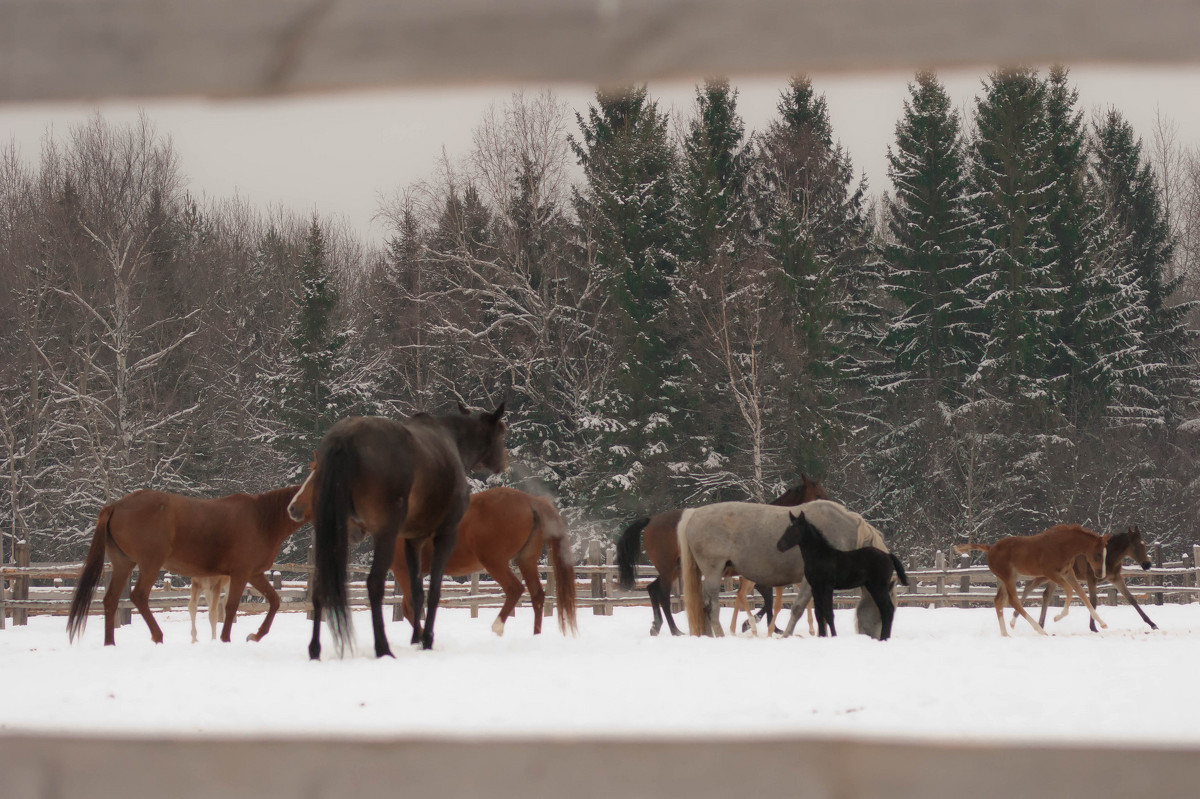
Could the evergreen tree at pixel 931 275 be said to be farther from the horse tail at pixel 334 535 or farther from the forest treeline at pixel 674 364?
the horse tail at pixel 334 535

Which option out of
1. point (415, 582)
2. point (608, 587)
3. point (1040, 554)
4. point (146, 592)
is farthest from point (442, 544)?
point (608, 587)

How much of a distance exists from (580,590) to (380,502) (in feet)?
54.5

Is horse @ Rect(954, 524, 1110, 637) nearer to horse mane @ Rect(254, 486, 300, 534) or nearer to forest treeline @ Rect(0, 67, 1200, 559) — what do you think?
horse mane @ Rect(254, 486, 300, 534)

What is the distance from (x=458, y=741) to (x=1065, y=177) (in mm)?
13396

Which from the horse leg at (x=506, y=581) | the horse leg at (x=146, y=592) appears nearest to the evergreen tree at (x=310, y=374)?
the horse leg at (x=506, y=581)

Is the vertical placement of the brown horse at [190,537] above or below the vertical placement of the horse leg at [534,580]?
above

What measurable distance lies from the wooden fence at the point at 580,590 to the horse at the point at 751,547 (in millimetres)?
8206

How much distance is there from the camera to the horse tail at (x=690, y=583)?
26.2ft

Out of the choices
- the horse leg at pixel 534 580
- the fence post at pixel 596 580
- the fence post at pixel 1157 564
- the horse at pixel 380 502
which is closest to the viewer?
Result: the horse at pixel 380 502

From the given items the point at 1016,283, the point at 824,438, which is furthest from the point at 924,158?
the point at 824,438

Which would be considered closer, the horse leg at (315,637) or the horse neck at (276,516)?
the horse leg at (315,637)

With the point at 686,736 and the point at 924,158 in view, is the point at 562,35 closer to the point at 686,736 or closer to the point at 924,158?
the point at 686,736

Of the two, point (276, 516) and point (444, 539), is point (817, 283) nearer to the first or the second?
point (276, 516)

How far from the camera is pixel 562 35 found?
45.0 inches
